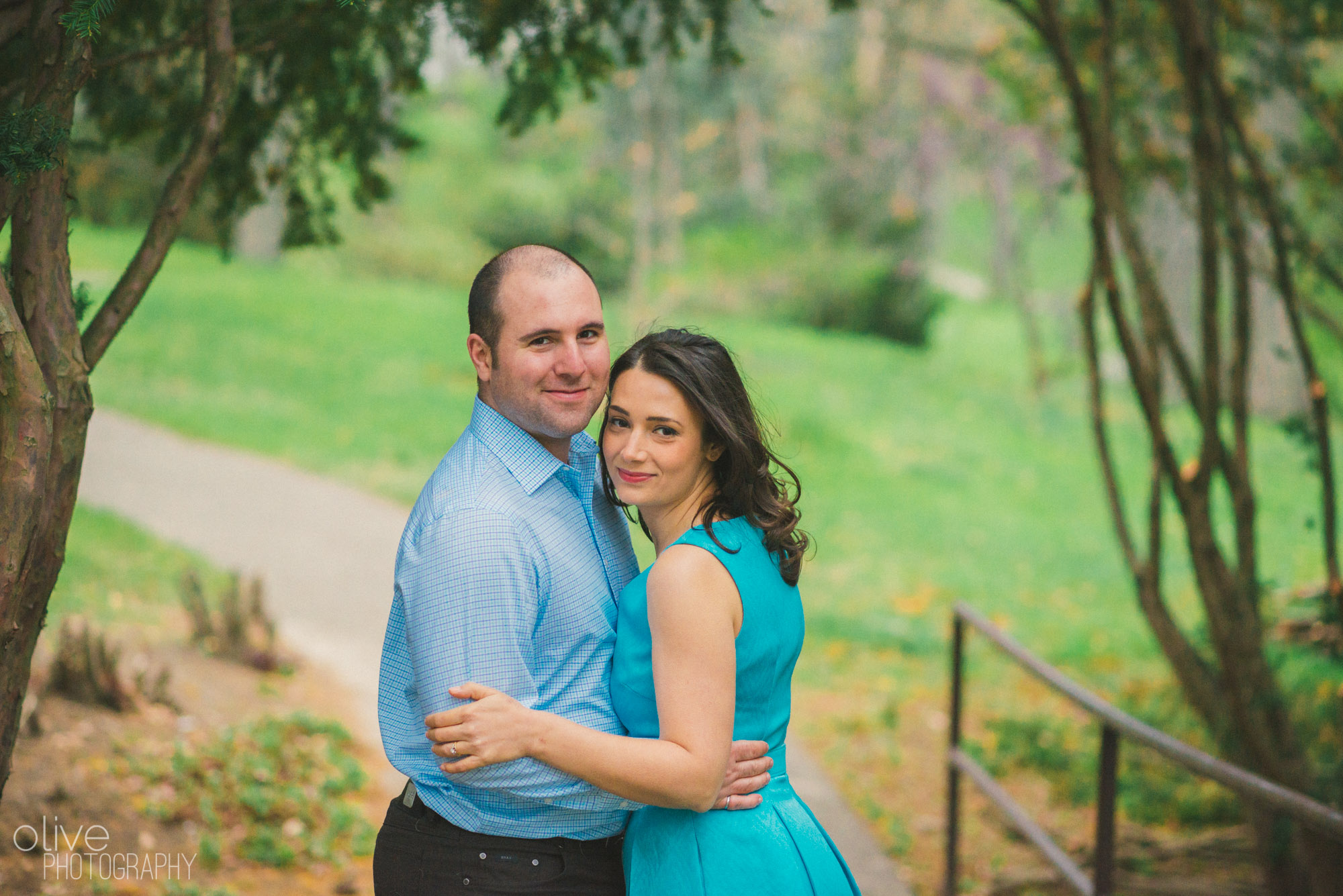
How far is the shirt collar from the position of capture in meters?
2.38

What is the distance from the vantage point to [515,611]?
2.16m

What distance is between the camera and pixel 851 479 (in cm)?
1443

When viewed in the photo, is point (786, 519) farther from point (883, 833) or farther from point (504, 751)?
point (883, 833)

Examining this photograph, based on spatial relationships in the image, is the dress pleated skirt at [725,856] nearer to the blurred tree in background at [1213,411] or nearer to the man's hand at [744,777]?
the man's hand at [744,777]

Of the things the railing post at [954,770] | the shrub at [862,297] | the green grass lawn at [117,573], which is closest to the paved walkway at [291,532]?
the green grass lawn at [117,573]

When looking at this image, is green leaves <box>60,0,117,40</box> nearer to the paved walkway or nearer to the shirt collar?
the shirt collar

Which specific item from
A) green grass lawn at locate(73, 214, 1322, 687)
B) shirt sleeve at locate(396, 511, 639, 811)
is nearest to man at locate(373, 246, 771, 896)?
shirt sleeve at locate(396, 511, 639, 811)

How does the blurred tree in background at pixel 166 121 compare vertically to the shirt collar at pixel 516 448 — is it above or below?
above

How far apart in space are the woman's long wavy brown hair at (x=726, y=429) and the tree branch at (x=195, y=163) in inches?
41.1

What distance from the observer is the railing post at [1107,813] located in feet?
11.6

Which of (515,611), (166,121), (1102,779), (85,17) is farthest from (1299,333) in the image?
(85,17)

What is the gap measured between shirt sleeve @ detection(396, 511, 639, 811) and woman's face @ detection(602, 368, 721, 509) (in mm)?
262

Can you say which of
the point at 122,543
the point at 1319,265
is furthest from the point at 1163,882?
the point at 122,543

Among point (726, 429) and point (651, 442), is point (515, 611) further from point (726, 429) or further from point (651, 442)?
point (726, 429)
